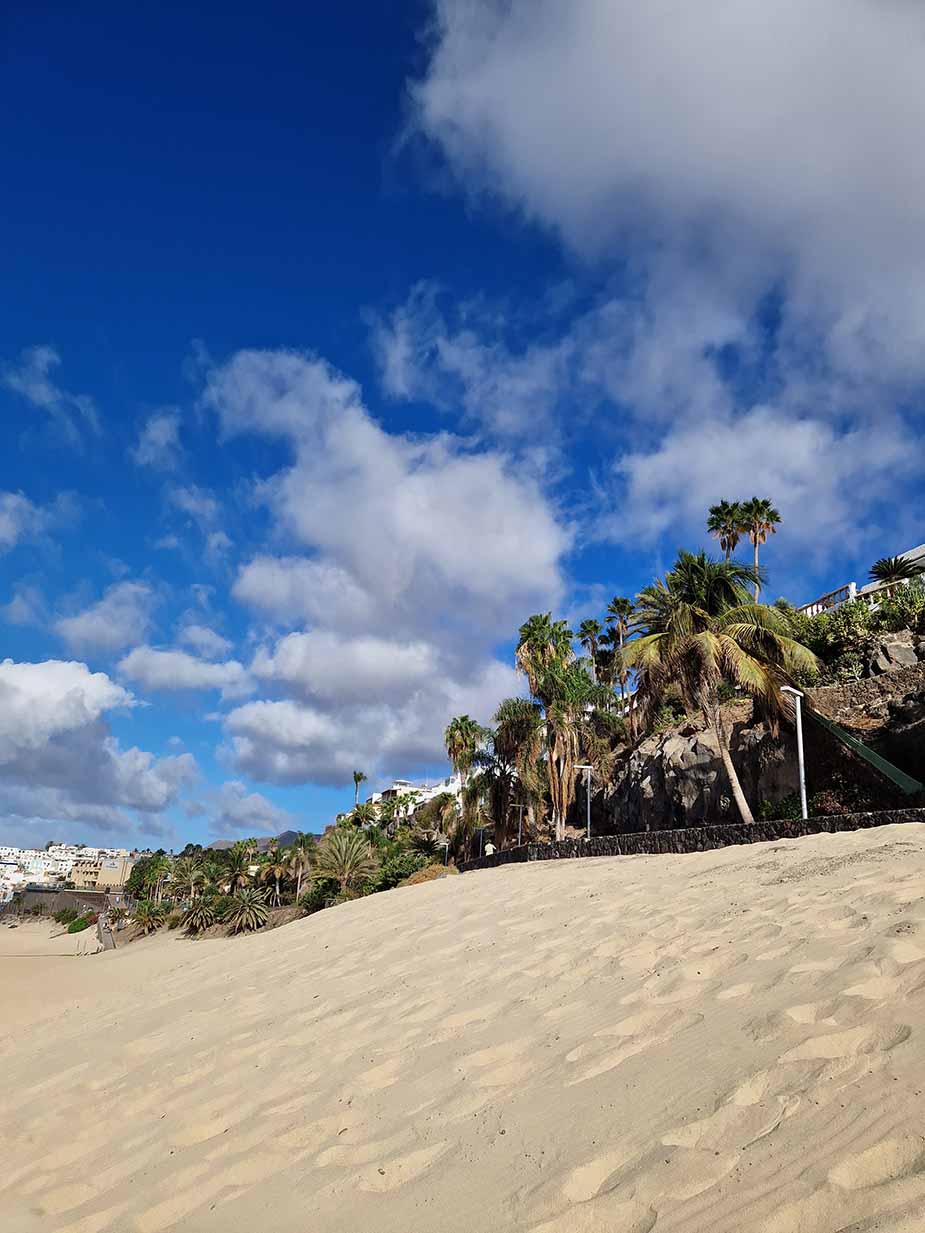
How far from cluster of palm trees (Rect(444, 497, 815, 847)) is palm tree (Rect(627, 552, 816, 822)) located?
4 cm

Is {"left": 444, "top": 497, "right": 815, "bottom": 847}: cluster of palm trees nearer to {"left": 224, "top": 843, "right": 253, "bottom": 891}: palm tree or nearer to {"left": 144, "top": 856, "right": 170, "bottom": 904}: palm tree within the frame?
{"left": 224, "top": 843, "right": 253, "bottom": 891}: palm tree

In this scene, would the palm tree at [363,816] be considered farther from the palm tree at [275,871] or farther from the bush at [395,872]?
the bush at [395,872]

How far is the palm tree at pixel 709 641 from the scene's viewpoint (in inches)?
841

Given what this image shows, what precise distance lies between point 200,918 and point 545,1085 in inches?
1824

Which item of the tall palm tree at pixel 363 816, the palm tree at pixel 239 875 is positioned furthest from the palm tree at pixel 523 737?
the tall palm tree at pixel 363 816

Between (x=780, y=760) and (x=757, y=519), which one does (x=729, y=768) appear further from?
(x=757, y=519)

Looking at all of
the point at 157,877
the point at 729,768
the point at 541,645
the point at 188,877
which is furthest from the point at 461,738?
the point at 157,877

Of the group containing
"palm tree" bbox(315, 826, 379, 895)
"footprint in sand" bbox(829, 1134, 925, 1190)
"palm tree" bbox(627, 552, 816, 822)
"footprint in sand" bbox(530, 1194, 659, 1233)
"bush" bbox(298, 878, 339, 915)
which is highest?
"palm tree" bbox(627, 552, 816, 822)

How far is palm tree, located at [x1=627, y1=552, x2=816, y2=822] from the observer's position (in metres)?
21.4

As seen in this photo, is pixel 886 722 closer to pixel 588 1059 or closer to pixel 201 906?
pixel 588 1059

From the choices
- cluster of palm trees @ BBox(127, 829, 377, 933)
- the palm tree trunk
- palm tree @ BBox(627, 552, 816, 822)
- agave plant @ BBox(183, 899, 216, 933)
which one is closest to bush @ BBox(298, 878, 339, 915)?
cluster of palm trees @ BBox(127, 829, 377, 933)

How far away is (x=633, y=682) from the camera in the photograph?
40.7 metres

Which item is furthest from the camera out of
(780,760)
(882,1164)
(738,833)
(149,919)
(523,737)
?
(149,919)

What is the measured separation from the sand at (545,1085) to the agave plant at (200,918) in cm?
3997
